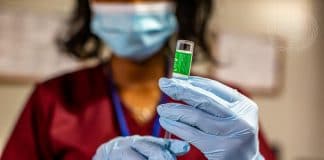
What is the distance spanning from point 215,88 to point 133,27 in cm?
41

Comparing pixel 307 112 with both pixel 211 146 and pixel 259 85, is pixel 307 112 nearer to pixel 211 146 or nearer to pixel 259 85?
pixel 259 85

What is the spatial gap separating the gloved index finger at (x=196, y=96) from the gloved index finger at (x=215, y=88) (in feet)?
0.04

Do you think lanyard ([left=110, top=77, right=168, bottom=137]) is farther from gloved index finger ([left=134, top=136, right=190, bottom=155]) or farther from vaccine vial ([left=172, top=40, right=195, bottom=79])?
vaccine vial ([left=172, top=40, right=195, bottom=79])

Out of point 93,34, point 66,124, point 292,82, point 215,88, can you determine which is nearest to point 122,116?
point 66,124

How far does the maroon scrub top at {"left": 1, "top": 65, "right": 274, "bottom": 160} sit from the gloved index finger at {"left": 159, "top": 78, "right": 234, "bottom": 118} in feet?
1.15

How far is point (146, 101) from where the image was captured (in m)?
1.19

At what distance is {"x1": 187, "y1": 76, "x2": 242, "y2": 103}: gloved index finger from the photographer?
2.60ft

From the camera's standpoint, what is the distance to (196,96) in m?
0.77

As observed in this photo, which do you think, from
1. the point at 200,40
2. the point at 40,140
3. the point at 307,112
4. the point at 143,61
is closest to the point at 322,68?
the point at 307,112

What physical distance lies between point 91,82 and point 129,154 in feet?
1.21

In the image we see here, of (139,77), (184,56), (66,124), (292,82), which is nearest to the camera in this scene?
(184,56)

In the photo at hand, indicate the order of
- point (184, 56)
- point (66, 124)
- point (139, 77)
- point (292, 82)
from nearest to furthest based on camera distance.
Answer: point (184, 56), point (66, 124), point (139, 77), point (292, 82)

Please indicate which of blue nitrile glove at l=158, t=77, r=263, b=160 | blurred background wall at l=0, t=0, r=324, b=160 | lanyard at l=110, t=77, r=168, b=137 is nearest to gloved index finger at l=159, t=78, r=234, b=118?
blue nitrile glove at l=158, t=77, r=263, b=160

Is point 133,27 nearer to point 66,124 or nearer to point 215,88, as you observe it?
point 66,124
